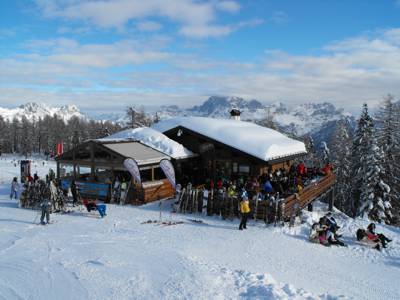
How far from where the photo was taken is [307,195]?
20047mm

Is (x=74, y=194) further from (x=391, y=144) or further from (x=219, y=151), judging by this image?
(x=391, y=144)

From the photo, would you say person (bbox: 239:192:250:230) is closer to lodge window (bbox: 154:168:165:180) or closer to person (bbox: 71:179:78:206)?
person (bbox: 71:179:78:206)

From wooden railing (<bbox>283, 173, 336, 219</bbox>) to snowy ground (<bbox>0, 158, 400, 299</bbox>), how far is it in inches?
35.8

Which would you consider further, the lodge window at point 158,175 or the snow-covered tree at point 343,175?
the snow-covered tree at point 343,175

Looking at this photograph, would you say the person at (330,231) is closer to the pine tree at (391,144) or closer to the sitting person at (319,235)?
the sitting person at (319,235)

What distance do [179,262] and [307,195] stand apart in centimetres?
1116

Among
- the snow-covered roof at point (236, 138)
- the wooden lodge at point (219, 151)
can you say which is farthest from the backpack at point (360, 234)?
the wooden lodge at point (219, 151)

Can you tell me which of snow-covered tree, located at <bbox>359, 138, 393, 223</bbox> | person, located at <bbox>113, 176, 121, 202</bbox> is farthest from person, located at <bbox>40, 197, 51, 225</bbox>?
snow-covered tree, located at <bbox>359, 138, 393, 223</bbox>

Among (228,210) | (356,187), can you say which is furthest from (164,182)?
(356,187)

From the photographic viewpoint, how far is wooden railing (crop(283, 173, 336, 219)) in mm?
16266

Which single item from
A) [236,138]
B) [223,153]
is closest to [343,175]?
[223,153]

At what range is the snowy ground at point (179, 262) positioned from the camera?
A: 9.15m

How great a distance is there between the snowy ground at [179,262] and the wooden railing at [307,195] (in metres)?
0.91

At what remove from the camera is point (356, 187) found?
3619 centimetres
